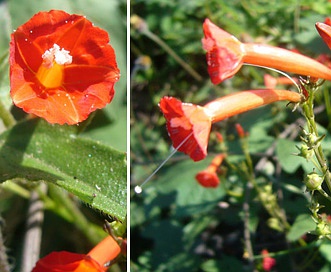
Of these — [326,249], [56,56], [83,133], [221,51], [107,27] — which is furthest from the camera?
[107,27]

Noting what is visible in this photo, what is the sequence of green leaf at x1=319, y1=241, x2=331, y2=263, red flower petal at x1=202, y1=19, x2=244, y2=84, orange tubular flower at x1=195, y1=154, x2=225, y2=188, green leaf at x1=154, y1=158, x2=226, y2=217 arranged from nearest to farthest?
red flower petal at x1=202, y1=19, x2=244, y2=84
green leaf at x1=319, y1=241, x2=331, y2=263
orange tubular flower at x1=195, y1=154, x2=225, y2=188
green leaf at x1=154, y1=158, x2=226, y2=217

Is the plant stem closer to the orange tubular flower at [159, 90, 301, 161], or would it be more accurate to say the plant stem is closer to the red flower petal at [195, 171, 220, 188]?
the red flower petal at [195, 171, 220, 188]

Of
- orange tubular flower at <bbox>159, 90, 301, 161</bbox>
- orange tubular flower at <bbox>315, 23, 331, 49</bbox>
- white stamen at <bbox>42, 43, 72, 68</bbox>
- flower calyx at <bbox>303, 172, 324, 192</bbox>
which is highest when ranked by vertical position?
orange tubular flower at <bbox>315, 23, 331, 49</bbox>

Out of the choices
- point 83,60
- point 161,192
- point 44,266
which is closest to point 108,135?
point 161,192

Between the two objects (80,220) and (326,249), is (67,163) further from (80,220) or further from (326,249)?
(326,249)

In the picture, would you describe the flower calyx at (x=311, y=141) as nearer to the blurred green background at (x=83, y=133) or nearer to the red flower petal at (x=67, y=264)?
the red flower petal at (x=67, y=264)

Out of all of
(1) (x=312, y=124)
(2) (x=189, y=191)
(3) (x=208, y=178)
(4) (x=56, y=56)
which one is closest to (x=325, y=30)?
(1) (x=312, y=124)

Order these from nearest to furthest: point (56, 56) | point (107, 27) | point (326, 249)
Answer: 1. point (56, 56)
2. point (326, 249)
3. point (107, 27)

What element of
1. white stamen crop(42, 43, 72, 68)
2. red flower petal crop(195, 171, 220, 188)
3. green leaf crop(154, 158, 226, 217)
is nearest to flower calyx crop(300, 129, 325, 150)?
white stamen crop(42, 43, 72, 68)
